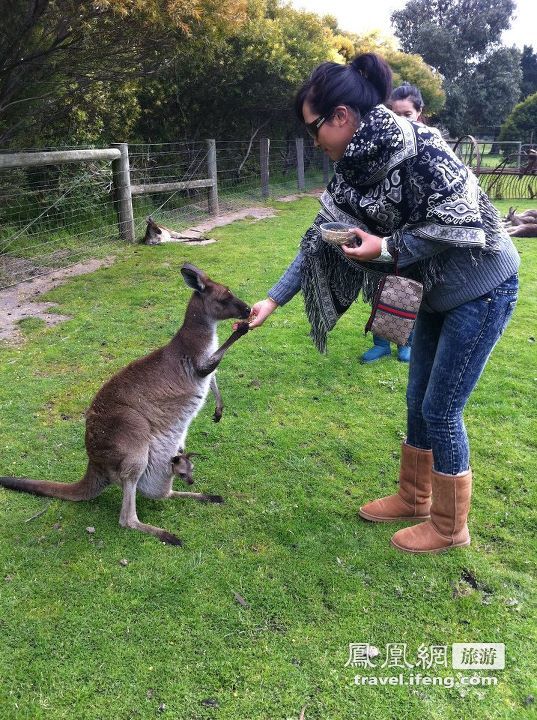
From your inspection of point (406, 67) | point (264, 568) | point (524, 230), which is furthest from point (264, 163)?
point (264, 568)

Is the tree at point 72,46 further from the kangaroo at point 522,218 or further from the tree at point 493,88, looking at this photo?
the tree at point 493,88

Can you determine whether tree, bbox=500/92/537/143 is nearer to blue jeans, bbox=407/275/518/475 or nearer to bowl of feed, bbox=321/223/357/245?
blue jeans, bbox=407/275/518/475

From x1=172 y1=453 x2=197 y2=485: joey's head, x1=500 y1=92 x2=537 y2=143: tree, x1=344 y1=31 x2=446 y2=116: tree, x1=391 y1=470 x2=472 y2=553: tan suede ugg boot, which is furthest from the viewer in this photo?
x1=500 y1=92 x2=537 y2=143: tree

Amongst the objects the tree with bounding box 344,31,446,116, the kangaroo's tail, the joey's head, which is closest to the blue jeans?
the joey's head

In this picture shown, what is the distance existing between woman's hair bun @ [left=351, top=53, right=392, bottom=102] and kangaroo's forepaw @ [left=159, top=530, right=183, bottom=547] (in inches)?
77.2

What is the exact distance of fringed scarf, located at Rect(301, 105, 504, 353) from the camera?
5.96 ft

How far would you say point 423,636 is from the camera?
2.04 meters

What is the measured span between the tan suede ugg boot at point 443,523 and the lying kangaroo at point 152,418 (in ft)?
3.08

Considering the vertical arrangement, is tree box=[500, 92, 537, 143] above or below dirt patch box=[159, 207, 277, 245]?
above

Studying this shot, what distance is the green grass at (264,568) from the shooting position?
72.9 inches

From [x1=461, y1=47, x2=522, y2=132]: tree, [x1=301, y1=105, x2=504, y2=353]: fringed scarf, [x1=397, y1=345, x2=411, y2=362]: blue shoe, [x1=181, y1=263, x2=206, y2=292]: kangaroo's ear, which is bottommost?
[x1=397, y1=345, x2=411, y2=362]: blue shoe

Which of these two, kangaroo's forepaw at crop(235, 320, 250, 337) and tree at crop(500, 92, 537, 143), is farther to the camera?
tree at crop(500, 92, 537, 143)

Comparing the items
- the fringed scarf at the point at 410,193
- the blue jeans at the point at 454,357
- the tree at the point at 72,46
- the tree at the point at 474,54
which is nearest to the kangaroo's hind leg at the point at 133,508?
the blue jeans at the point at 454,357

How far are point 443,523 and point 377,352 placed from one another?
2.13 metres
